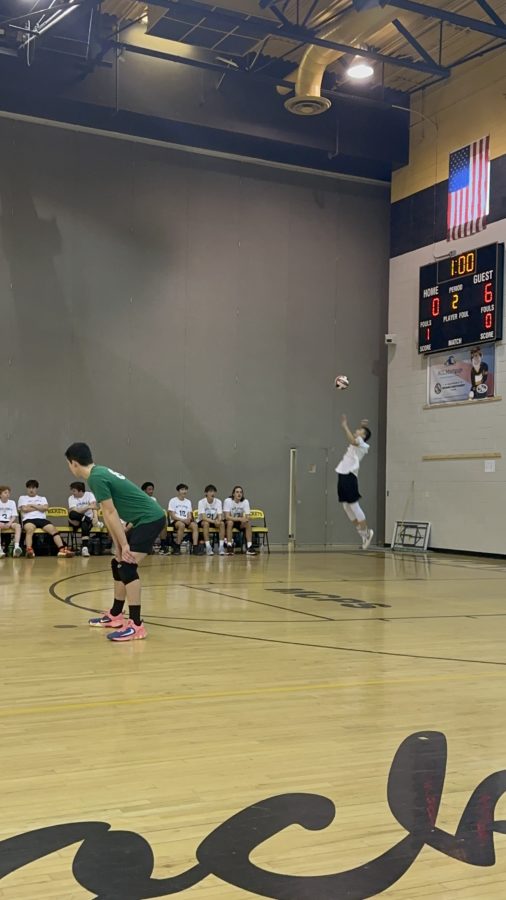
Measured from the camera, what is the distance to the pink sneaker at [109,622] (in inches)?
288

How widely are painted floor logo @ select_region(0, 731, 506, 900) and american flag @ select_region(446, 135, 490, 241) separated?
51.3 feet

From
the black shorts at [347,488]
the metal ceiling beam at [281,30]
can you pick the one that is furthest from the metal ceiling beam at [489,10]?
the black shorts at [347,488]

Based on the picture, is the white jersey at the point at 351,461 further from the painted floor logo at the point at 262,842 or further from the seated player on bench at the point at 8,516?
the painted floor logo at the point at 262,842

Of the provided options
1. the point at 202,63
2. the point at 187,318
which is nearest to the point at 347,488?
the point at 187,318

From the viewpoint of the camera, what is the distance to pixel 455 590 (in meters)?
11.0

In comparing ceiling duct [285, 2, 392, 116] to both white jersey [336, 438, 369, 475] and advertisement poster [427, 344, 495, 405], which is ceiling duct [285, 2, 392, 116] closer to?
advertisement poster [427, 344, 495, 405]

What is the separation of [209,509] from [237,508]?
0.59m

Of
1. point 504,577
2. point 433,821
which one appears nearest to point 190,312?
point 504,577

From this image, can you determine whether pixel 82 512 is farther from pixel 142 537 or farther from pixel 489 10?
pixel 489 10

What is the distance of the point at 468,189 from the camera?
17.9m

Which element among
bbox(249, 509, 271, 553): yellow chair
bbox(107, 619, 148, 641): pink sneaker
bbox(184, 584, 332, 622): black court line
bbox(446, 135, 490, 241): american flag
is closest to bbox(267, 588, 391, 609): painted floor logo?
bbox(184, 584, 332, 622): black court line

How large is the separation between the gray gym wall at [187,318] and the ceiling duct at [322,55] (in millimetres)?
3985

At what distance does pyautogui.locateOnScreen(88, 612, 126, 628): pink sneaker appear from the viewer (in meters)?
7.32

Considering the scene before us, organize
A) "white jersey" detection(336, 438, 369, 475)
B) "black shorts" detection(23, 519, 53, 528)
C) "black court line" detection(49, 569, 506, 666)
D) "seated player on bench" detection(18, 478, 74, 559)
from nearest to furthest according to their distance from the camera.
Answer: "black court line" detection(49, 569, 506, 666) < "white jersey" detection(336, 438, 369, 475) < "seated player on bench" detection(18, 478, 74, 559) < "black shorts" detection(23, 519, 53, 528)
